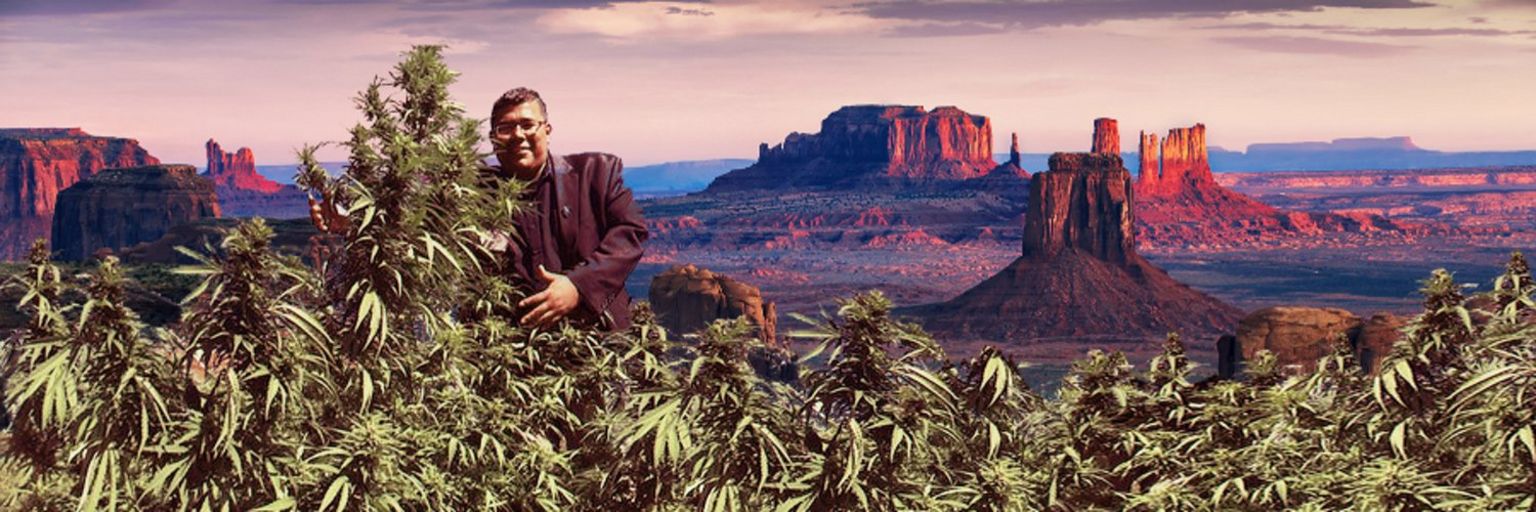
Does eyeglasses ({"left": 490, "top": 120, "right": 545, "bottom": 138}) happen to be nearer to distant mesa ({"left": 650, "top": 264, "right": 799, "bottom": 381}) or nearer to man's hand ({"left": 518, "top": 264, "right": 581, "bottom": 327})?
man's hand ({"left": 518, "top": 264, "right": 581, "bottom": 327})

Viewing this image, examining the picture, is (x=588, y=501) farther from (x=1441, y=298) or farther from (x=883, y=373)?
(x=1441, y=298)

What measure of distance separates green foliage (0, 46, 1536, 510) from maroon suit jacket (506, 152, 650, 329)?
552 mm

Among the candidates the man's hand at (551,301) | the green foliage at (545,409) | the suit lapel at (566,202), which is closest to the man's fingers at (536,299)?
the man's hand at (551,301)

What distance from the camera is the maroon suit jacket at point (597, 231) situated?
750 centimetres

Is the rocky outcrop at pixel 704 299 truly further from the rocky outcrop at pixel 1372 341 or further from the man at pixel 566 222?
A: the man at pixel 566 222

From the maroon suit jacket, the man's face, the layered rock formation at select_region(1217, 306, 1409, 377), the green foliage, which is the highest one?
the man's face

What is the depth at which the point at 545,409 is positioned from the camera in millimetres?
6797

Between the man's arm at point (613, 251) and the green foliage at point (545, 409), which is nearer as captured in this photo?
the green foliage at point (545, 409)

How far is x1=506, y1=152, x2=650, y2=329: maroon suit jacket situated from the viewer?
24.6ft

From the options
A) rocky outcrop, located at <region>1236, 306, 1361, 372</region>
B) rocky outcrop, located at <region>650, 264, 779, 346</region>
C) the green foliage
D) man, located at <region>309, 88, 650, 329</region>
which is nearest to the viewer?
the green foliage

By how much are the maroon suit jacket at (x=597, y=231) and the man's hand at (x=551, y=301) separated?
10 centimetres

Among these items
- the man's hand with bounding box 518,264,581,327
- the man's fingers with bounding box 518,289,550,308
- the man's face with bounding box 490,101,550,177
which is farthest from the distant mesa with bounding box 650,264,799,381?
the man's fingers with bounding box 518,289,550,308

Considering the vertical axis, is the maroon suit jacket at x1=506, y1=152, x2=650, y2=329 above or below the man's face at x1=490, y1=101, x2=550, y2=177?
below

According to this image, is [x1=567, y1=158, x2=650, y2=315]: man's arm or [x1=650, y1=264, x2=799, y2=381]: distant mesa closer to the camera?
[x1=567, y1=158, x2=650, y2=315]: man's arm
